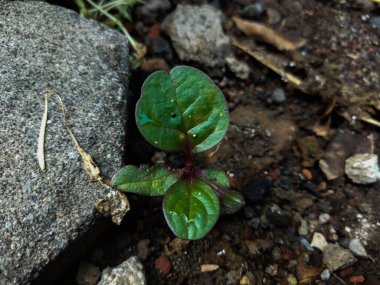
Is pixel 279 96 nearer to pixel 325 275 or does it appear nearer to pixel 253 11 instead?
pixel 253 11

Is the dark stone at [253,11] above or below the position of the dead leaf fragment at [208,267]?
above

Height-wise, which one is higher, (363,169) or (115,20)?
(115,20)

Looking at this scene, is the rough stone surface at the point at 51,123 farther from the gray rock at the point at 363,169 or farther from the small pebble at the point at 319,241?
the gray rock at the point at 363,169

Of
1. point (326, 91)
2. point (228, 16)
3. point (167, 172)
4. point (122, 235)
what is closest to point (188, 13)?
point (228, 16)

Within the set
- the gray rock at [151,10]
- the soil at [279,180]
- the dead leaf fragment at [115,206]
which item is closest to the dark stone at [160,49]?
the soil at [279,180]

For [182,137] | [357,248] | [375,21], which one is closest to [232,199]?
[182,137]

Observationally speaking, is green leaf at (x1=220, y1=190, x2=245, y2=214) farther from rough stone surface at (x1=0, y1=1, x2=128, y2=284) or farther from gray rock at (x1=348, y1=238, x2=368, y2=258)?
gray rock at (x1=348, y1=238, x2=368, y2=258)

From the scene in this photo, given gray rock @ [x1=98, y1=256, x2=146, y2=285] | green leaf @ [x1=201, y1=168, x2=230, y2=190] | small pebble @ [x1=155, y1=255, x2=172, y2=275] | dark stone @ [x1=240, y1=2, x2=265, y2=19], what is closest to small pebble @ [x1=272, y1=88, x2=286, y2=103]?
dark stone @ [x1=240, y1=2, x2=265, y2=19]
